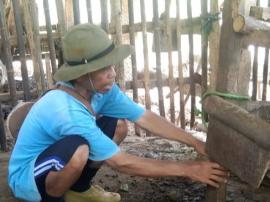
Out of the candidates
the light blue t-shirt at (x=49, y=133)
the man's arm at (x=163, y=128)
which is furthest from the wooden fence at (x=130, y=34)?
the light blue t-shirt at (x=49, y=133)

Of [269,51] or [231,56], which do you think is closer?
[231,56]

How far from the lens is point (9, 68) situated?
12.9ft

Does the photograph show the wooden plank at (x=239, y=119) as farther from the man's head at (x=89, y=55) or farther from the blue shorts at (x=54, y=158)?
the blue shorts at (x=54, y=158)

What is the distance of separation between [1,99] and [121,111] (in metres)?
1.93

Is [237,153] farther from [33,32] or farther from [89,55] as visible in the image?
[33,32]

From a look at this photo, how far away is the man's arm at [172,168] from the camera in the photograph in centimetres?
201

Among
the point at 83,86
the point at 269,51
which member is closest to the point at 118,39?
the point at 269,51

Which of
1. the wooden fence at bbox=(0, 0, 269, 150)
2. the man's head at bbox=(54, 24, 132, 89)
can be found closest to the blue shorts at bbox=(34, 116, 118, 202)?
the man's head at bbox=(54, 24, 132, 89)

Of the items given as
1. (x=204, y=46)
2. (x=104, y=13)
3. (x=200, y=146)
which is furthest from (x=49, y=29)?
(x=200, y=146)

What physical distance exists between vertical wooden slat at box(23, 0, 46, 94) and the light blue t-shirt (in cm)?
182

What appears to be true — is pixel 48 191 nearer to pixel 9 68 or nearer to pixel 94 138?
pixel 94 138

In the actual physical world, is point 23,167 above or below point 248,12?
below

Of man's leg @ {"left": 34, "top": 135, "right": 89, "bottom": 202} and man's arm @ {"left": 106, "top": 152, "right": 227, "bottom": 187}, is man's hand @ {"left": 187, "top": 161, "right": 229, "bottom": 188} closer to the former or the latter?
man's arm @ {"left": 106, "top": 152, "right": 227, "bottom": 187}

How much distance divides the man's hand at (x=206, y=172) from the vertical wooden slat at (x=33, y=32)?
2390 mm
